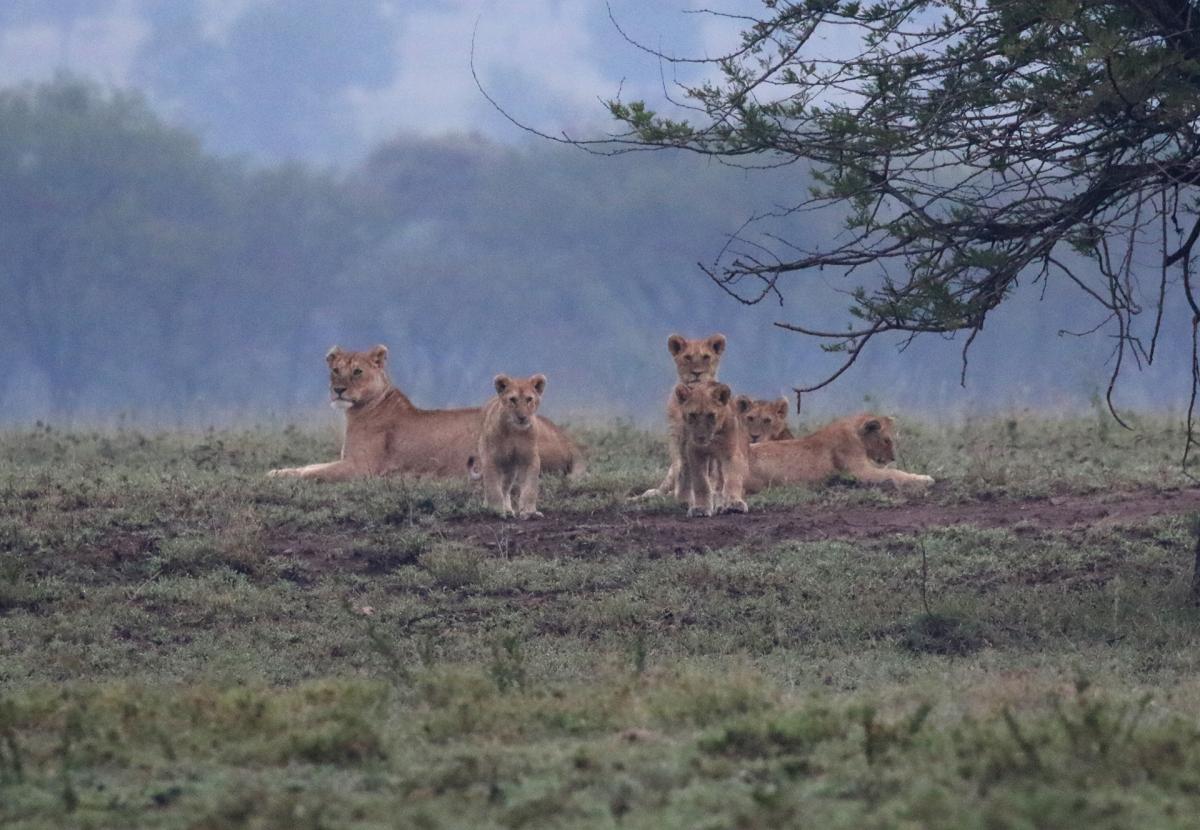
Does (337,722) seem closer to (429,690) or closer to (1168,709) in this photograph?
(429,690)

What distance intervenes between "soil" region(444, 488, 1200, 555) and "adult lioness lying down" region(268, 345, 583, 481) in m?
2.38

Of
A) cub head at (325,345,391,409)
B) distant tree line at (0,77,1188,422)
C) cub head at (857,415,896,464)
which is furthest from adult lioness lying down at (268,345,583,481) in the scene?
distant tree line at (0,77,1188,422)

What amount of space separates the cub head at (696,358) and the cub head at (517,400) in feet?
6.38

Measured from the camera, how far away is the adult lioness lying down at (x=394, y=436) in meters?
15.9

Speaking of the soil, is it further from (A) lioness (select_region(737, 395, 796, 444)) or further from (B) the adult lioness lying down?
(A) lioness (select_region(737, 395, 796, 444))

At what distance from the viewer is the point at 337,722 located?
22.2 ft

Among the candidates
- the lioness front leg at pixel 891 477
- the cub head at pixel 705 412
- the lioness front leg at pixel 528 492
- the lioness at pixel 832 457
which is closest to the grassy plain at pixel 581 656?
the lioness front leg at pixel 891 477

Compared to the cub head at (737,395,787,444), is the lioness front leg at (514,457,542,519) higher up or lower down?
lower down

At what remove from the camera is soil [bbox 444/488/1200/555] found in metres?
12.5

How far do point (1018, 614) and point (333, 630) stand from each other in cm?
374

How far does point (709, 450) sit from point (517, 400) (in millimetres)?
1402

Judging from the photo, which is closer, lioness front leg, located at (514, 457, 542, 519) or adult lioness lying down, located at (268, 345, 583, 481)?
lioness front leg, located at (514, 457, 542, 519)

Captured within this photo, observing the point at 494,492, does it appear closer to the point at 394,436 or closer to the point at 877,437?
the point at 394,436

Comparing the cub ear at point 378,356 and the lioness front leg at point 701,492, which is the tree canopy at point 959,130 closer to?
the lioness front leg at point 701,492
